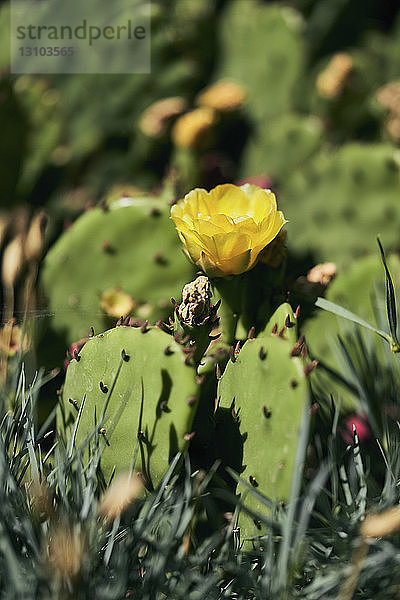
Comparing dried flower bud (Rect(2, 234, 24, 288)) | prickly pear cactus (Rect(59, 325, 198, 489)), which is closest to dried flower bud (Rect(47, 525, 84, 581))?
prickly pear cactus (Rect(59, 325, 198, 489))

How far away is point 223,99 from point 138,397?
1256mm

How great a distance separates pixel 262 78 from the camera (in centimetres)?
181

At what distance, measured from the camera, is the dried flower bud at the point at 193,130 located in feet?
4.87

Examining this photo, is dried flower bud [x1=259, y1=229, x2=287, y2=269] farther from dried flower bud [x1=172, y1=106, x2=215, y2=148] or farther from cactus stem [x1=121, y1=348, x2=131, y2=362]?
dried flower bud [x1=172, y1=106, x2=215, y2=148]

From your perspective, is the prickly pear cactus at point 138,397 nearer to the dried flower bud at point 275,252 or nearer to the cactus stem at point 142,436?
the cactus stem at point 142,436

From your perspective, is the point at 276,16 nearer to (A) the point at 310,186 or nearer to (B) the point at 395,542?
(A) the point at 310,186

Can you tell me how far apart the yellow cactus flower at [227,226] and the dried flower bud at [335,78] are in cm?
108

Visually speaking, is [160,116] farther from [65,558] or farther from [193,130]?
[65,558]

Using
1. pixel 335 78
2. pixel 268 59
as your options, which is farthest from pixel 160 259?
pixel 268 59

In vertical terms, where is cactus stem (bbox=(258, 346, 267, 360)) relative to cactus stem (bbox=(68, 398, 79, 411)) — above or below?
above

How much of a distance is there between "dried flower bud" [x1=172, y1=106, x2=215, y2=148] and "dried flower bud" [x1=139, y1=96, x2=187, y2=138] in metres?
0.04

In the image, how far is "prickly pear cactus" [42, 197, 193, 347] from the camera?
0.86 m

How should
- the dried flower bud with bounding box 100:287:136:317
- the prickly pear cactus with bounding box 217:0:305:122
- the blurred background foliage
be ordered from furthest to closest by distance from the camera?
the prickly pear cactus with bounding box 217:0:305:122
the blurred background foliage
the dried flower bud with bounding box 100:287:136:317

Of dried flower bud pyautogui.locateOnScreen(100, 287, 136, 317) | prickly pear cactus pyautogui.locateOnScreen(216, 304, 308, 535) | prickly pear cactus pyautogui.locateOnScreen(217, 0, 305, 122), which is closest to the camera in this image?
prickly pear cactus pyautogui.locateOnScreen(216, 304, 308, 535)
